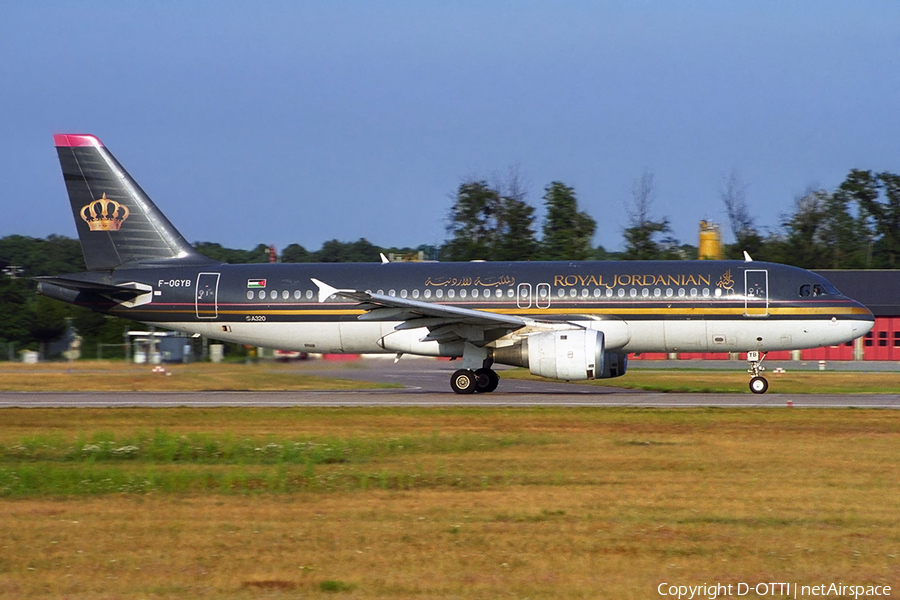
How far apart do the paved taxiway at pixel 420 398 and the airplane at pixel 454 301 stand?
1022 millimetres

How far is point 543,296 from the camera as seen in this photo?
26.0m

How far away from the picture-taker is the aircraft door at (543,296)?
26000mm

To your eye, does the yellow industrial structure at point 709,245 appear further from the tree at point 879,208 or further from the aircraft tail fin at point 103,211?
the aircraft tail fin at point 103,211

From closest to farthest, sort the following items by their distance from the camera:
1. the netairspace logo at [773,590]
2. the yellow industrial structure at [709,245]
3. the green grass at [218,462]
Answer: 1. the netairspace logo at [773,590]
2. the green grass at [218,462]
3. the yellow industrial structure at [709,245]

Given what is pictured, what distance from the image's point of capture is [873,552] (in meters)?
8.69

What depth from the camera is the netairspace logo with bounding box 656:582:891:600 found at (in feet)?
24.5

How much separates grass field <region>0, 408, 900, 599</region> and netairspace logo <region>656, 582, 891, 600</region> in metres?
0.15

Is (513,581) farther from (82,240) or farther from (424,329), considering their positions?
(82,240)

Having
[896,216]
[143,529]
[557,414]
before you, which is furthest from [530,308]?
[896,216]

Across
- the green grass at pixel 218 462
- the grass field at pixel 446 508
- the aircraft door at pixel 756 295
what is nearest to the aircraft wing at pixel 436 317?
the aircraft door at pixel 756 295

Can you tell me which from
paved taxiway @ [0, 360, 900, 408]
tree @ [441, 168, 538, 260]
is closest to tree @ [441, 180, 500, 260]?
tree @ [441, 168, 538, 260]

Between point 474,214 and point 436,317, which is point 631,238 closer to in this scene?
point 474,214

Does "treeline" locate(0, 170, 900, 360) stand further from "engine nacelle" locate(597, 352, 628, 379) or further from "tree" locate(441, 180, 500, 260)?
"engine nacelle" locate(597, 352, 628, 379)

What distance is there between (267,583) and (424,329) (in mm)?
18321
